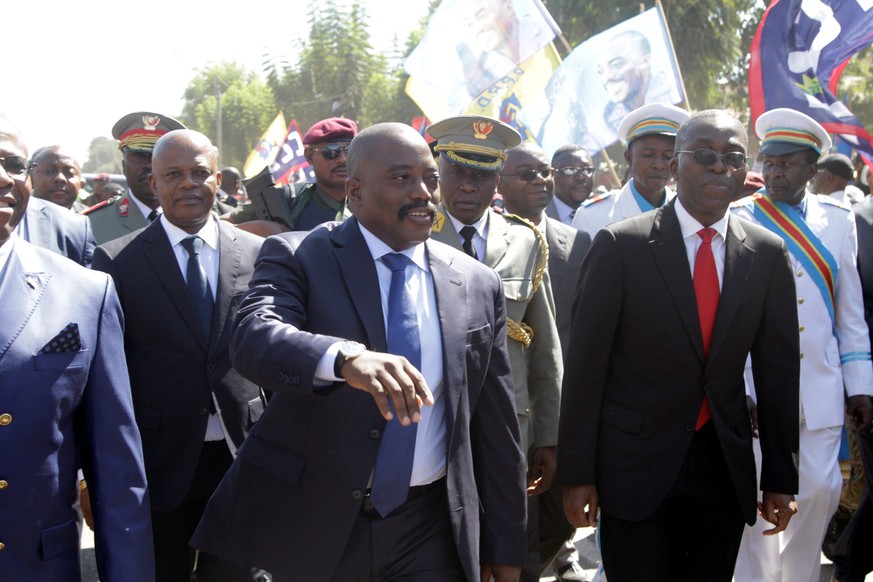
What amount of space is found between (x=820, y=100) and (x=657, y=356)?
4493mm

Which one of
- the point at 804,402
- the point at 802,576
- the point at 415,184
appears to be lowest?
the point at 802,576

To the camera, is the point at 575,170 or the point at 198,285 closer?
the point at 198,285

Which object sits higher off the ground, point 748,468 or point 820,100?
point 820,100

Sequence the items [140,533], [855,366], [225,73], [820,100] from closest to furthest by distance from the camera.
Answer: [140,533]
[855,366]
[820,100]
[225,73]

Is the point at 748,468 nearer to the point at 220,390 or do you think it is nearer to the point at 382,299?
the point at 382,299

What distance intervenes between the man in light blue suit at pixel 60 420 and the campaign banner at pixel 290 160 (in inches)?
579

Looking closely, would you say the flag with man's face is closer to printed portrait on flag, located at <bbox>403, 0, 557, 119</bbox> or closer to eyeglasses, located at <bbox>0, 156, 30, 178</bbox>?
printed portrait on flag, located at <bbox>403, 0, 557, 119</bbox>

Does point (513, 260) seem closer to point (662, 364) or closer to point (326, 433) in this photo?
point (662, 364)

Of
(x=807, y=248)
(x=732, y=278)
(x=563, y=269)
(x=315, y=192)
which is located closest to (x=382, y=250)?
(x=732, y=278)

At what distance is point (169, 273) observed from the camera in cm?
408

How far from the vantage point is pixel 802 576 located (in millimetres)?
4871

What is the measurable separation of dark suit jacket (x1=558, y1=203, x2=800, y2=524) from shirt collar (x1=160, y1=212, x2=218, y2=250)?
1.69 m

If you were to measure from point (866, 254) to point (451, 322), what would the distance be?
319cm

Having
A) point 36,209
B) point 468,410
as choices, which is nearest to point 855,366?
point 468,410
